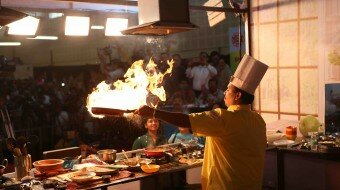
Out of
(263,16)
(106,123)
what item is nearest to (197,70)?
(106,123)

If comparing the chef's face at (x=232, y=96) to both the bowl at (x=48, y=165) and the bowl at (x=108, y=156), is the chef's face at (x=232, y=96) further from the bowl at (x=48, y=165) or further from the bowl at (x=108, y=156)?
the bowl at (x=48, y=165)

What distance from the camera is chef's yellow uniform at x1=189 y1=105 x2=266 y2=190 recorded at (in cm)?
378

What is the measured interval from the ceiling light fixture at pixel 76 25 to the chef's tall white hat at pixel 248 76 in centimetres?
404

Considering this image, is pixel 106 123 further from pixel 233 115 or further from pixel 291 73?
pixel 233 115

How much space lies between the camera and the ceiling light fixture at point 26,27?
7.03 metres

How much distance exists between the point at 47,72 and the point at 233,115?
10343 millimetres

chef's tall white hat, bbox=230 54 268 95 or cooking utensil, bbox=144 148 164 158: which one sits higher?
chef's tall white hat, bbox=230 54 268 95

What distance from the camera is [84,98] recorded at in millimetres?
10836

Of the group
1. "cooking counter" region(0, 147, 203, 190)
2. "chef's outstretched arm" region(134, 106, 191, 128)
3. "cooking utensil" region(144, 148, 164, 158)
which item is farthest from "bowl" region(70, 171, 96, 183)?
"chef's outstretched arm" region(134, 106, 191, 128)

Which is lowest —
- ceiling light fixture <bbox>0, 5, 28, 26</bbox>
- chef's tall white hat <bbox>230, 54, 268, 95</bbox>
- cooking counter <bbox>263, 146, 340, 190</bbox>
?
cooking counter <bbox>263, 146, 340, 190</bbox>

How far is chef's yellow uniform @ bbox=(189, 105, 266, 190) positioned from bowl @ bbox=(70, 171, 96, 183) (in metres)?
1.31

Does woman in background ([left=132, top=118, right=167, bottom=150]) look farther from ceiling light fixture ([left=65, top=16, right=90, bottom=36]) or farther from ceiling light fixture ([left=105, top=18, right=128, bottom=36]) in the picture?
ceiling light fixture ([left=65, top=16, right=90, bottom=36])

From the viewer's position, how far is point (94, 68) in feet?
41.4

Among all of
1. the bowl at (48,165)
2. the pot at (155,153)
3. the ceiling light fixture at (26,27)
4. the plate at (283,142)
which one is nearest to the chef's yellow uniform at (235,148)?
the pot at (155,153)
